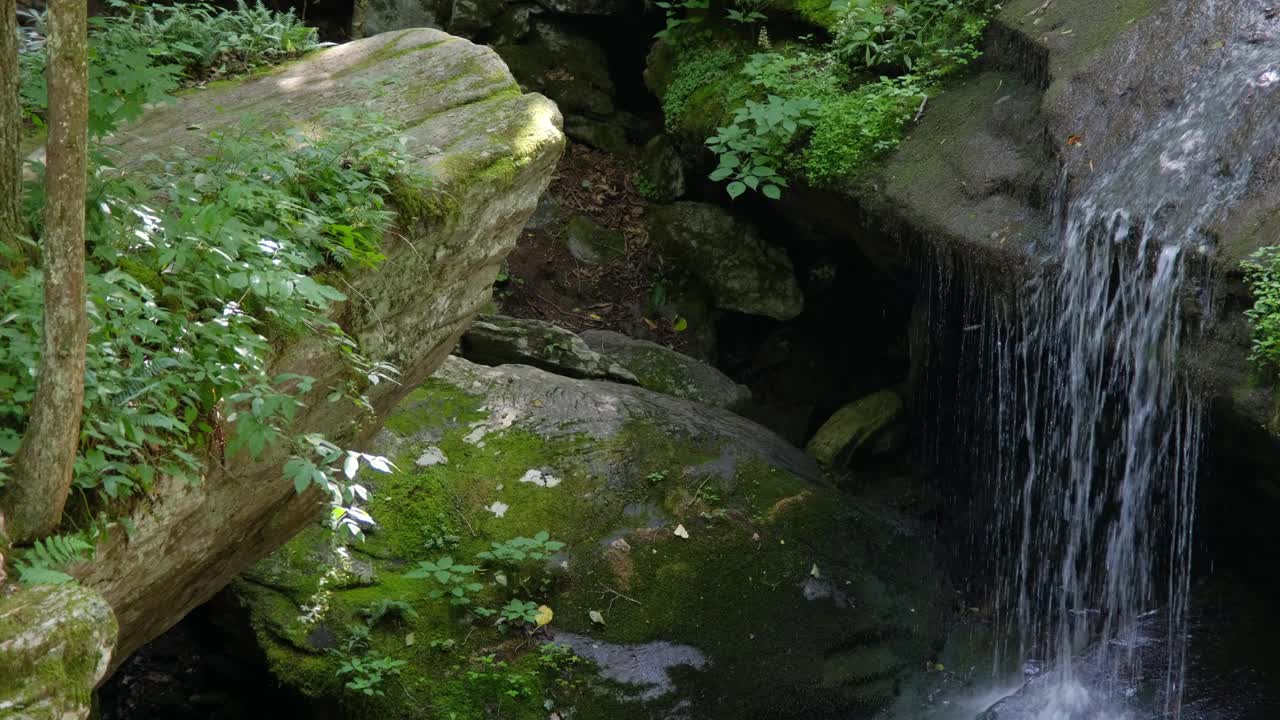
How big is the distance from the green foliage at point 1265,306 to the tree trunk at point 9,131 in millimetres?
4691

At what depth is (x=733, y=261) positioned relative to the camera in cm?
901

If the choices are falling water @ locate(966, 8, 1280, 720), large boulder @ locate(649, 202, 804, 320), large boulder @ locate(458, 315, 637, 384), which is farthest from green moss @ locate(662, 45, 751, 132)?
falling water @ locate(966, 8, 1280, 720)

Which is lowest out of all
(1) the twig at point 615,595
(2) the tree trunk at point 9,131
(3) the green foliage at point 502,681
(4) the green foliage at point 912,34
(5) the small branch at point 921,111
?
(3) the green foliage at point 502,681

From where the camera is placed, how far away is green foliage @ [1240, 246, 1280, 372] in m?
4.56

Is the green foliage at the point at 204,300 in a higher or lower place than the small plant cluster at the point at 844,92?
lower

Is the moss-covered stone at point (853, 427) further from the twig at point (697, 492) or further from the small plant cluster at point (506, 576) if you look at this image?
the small plant cluster at point (506, 576)

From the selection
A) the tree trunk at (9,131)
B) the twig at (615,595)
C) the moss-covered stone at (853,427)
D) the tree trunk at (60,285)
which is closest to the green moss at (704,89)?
the moss-covered stone at (853,427)

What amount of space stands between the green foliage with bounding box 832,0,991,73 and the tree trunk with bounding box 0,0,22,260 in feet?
18.2

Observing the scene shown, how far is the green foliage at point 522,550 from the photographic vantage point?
5.80 meters

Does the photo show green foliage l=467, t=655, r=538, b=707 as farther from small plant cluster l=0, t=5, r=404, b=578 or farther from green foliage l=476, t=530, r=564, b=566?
small plant cluster l=0, t=5, r=404, b=578

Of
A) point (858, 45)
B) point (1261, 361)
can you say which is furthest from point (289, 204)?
point (858, 45)

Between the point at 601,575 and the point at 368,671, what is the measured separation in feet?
4.36

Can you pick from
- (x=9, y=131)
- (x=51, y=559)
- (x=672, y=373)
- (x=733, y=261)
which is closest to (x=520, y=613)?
(x=672, y=373)

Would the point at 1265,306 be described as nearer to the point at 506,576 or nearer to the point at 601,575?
the point at 601,575
